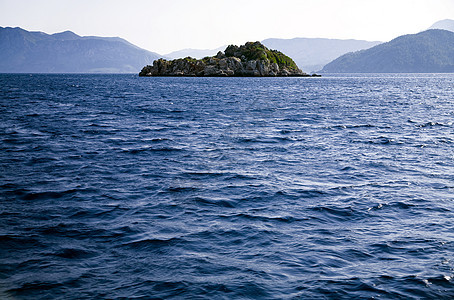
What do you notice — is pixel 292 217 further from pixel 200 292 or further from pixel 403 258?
pixel 200 292

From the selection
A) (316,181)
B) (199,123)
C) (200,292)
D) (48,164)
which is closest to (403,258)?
(200,292)

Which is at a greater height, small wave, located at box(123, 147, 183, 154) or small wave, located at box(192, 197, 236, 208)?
small wave, located at box(123, 147, 183, 154)

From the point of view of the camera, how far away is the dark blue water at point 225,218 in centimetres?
834

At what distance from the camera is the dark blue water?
27.4 ft

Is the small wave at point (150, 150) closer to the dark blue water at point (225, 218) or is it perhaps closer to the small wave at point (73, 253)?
the dark blue water at point (225, 218)

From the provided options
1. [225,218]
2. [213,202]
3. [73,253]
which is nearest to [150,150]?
[213,202]

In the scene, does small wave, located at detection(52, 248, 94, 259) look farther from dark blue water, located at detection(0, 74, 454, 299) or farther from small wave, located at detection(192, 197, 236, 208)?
small wave, located at detection(192, 197, 236, 208)

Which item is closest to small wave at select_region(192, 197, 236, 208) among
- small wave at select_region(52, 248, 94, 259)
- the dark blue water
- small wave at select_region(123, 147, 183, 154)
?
the dark blue water

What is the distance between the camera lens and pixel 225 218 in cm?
1248

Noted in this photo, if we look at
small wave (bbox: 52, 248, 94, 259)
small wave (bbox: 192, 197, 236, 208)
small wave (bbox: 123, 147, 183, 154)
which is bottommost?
small wave (bbox: 192, 197, 236, 208)

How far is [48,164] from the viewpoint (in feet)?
63.0

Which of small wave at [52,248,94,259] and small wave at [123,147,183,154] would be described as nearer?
small wave at [52,248,94,259]

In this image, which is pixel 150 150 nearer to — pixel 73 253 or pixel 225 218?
pixel 225 218

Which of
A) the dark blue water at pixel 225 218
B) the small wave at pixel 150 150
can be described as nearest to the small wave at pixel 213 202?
the dark blue water at pixel 225 218
